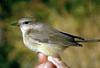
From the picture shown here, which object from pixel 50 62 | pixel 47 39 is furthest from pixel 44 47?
pixel 50 62

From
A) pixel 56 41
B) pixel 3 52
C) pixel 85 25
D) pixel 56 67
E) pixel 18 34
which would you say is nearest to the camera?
pixel 56 67

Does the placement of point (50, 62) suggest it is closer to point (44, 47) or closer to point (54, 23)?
point (44, 47)

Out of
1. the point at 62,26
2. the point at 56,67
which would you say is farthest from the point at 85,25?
the point at 56,67

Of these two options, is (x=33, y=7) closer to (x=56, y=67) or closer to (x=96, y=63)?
(x=96, y=63)

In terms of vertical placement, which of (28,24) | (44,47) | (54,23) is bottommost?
(54,23)

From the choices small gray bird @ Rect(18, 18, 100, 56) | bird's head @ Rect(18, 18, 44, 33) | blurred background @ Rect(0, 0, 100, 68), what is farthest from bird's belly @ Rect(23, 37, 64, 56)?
blurred background @ Rect(0, 0, 100, 68)

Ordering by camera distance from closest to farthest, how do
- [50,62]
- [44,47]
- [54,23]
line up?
[50,62]
[44,47]
[54,23]
